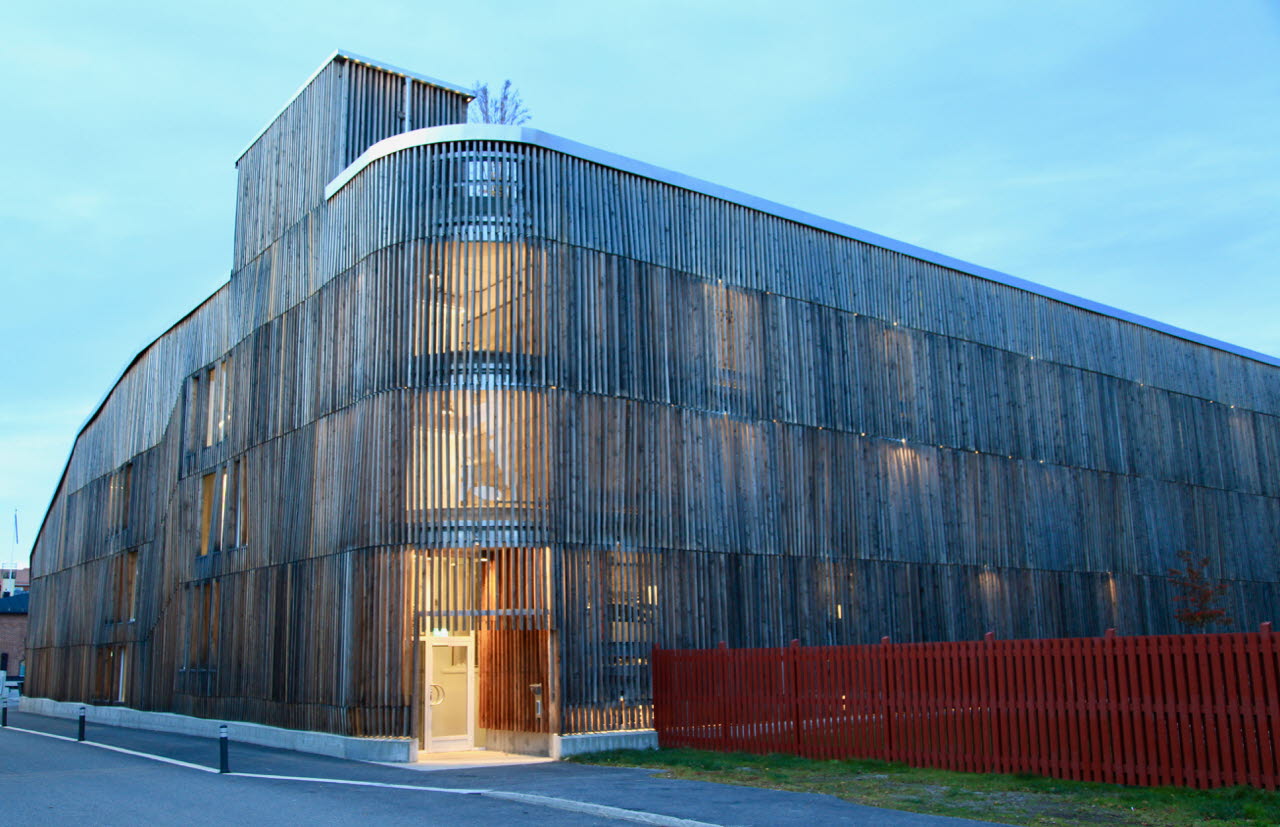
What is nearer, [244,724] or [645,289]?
[645,289]

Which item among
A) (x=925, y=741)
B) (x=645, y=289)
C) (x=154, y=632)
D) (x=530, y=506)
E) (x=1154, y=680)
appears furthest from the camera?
(x=154, y=632)

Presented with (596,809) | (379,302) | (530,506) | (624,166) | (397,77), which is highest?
(397,77)

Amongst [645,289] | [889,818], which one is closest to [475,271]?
[645,289]

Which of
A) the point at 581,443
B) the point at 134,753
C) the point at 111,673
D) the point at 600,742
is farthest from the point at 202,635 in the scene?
the point at 600,742

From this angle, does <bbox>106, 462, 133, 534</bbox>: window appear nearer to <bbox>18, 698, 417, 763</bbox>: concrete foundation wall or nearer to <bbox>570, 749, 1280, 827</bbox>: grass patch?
<bbox>18, 698, 417, 763</bbox>: concrete foundation wall

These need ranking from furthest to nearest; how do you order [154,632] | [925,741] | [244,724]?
[154,632], [244,724], [925,741]

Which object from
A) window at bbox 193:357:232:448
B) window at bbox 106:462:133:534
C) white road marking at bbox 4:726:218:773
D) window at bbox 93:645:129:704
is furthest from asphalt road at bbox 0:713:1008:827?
window at bbox 106:462:133:534

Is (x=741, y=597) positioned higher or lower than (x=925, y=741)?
higher

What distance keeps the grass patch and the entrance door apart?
185 inches

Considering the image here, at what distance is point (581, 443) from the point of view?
2264cm

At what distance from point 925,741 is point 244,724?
54.3 ft

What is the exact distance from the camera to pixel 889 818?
12227 mm

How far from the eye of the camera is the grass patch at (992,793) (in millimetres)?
12250

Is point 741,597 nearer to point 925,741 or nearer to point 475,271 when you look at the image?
point 925,741
